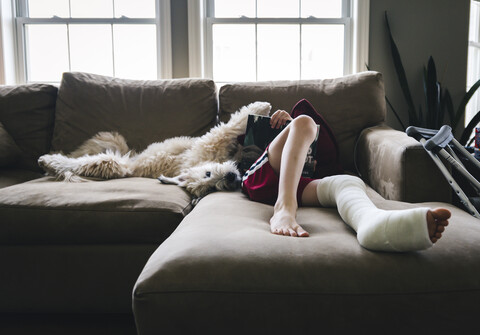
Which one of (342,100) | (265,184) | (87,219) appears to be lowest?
(87,219)

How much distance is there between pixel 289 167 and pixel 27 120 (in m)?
1.79

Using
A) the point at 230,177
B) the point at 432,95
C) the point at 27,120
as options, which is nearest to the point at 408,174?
the point at 230,177

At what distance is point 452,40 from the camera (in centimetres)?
277

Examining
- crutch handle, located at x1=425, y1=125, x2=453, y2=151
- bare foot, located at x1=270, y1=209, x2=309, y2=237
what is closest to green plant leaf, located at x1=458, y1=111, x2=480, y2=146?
crutch handle, located at x1=425, y1=125, x2=453, y2=151

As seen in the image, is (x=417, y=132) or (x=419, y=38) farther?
(x=419, y=38)

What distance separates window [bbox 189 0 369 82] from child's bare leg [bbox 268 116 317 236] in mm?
1573

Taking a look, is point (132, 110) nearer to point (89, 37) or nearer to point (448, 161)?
point (89, 37)

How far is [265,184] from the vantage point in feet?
5.04

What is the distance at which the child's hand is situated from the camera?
1782 mm

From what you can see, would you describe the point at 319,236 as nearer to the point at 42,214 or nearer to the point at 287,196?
the point at 287,196

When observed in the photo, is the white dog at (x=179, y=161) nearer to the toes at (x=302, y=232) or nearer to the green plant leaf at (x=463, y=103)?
the toes at (x=302, y=232)

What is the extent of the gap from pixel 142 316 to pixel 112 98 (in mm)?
1770

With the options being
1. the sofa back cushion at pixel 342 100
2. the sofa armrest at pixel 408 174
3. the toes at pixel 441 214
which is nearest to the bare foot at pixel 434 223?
the toes at pixel 441 214

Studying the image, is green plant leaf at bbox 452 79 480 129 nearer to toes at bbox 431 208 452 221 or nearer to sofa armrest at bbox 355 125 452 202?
sofa armrest at bbox 355 125 452 202
